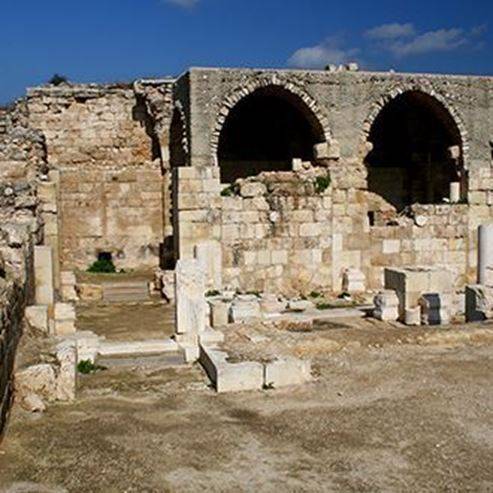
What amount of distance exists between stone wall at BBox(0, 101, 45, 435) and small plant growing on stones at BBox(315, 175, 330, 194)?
20.0ft

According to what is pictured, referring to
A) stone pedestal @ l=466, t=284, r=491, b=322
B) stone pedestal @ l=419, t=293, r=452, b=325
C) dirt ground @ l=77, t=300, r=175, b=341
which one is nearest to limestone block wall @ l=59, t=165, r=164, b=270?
dirt ground @ l=77, t=300, r=175, b=341

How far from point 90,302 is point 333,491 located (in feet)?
37.5

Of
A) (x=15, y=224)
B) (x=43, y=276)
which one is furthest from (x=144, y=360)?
(x=15, y=224)

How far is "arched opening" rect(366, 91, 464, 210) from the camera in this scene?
67.1ft

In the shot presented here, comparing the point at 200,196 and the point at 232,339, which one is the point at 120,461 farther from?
the point at 200,196

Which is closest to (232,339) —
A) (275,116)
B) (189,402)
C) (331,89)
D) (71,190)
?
(189,402)

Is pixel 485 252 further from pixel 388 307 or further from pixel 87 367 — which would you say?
pixel 87 367

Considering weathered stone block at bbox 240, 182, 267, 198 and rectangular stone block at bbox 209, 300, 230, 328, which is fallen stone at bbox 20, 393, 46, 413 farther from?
weathered stone block at bbox 240, 182, 267, 198

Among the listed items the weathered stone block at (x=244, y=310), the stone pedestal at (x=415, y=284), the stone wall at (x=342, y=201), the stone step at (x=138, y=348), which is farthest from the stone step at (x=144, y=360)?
the stone wall at (x=342, y=201)

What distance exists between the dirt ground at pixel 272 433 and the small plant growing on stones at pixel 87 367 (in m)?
0.20

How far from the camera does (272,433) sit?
6832 millimetres

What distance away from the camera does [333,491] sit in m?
5.48

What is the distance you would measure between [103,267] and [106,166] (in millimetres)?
2908

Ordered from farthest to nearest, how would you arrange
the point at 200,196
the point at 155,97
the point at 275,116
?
the point at 275,116 < the point at 155,97 < the point at 200,196
